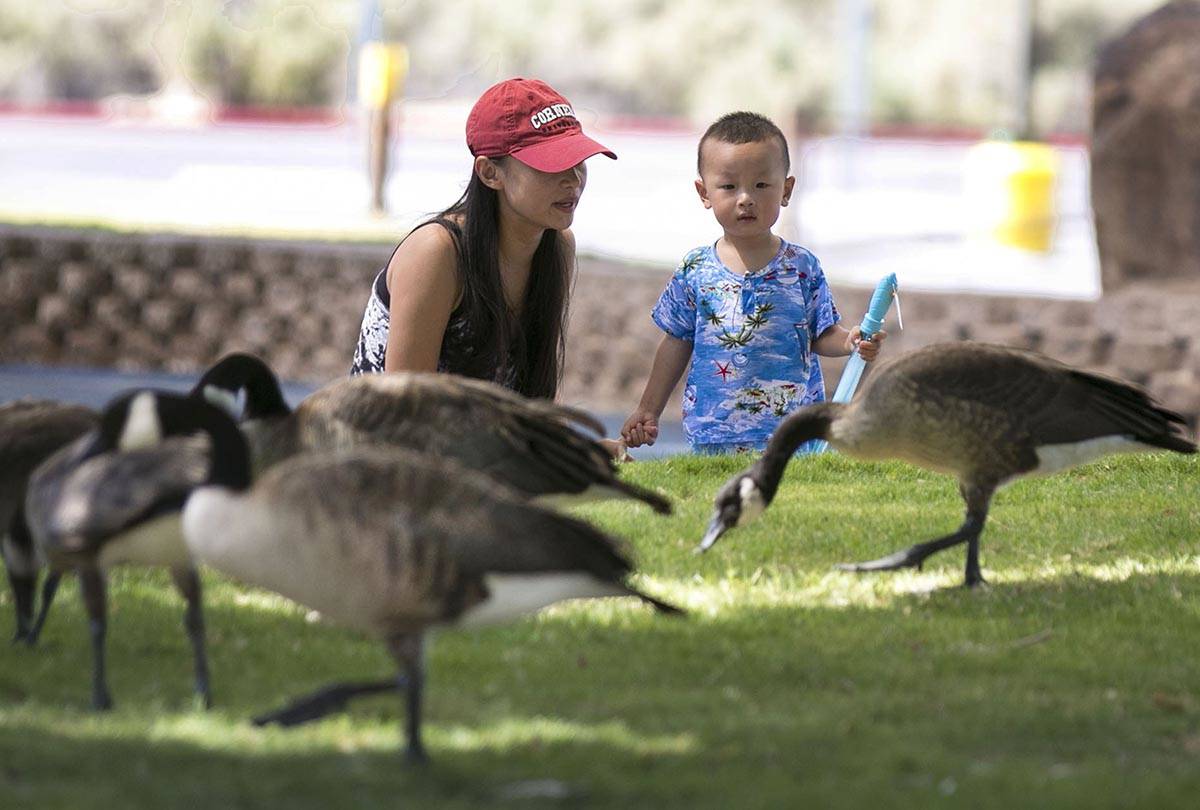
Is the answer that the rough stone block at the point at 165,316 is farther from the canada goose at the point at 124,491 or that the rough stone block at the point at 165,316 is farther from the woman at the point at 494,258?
the canada goose at the point at 124,491

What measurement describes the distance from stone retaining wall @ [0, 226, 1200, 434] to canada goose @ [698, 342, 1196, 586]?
10.6m

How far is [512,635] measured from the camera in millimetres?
5105

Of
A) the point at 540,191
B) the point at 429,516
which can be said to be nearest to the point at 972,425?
the point at 540,191

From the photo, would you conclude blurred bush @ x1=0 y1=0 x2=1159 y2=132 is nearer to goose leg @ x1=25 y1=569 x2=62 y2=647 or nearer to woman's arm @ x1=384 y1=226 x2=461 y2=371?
woman's arm @ x1=384 y1=226 x2=461 y2=371

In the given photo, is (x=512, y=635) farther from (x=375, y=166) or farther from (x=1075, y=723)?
(x=375, y=166)

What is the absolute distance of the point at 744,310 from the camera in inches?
281

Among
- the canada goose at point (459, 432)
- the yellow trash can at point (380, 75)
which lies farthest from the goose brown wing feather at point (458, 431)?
the yellow trash can at point (380, 75)

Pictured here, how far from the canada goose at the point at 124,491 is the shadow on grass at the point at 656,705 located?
394mm

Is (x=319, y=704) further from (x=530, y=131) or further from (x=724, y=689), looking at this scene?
(x=530, y=131)

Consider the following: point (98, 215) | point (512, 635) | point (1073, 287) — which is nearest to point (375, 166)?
point (98, 215)

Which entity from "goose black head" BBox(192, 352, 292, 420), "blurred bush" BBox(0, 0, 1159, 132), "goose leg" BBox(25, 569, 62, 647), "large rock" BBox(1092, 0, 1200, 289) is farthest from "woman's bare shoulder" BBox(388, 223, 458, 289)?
"blurred bush" BBox(0, 0, 1159, 132)

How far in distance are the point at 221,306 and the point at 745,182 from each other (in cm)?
1180

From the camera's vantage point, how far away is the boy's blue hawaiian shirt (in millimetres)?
7168

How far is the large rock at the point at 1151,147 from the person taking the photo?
46.3 feet
